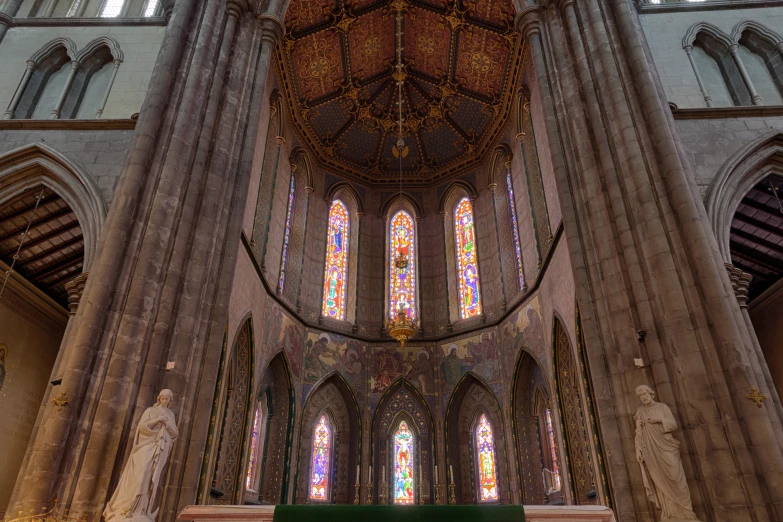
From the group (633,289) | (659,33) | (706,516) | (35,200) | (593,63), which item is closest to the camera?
(706,516)

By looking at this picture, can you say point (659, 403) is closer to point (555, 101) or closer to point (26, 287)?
point (555, 101)

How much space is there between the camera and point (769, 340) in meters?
16.5

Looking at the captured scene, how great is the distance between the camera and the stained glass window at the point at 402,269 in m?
20.4

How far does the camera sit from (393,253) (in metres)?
21.5

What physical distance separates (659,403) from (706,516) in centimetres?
161

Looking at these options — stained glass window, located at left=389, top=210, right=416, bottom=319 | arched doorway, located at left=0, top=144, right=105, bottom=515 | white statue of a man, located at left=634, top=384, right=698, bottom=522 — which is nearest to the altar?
white statue of a man, located at left=634, top=384, right=698, bottom=522

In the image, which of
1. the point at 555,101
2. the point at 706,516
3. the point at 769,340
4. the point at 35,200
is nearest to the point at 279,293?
the point at 35,200

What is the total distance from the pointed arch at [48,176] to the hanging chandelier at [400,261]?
8138mm

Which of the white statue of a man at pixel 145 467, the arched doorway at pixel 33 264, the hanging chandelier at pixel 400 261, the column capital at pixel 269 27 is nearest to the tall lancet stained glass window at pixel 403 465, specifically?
the hanging chandelier at pixel 400 261

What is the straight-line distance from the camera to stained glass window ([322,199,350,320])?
19609 mm

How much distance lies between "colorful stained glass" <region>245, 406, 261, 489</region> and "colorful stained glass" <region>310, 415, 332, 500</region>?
200 cm

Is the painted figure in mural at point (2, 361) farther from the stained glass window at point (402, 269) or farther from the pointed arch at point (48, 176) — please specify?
the stained glass window at point (402, 269)

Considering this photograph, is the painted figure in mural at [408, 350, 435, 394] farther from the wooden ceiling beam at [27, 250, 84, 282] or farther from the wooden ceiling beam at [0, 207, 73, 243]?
Result: the wooden ceiling beam at [0, 207, 73, 243]

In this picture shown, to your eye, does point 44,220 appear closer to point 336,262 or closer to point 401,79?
point 336,262
